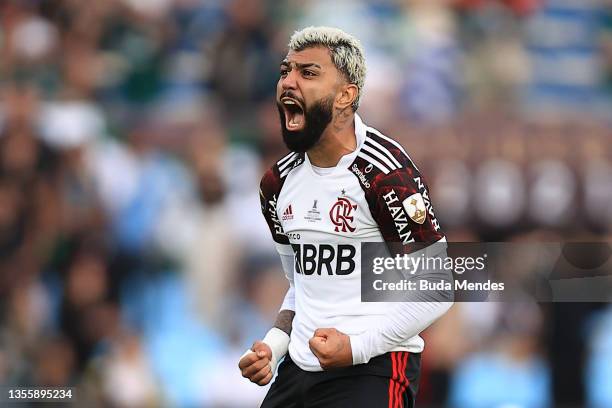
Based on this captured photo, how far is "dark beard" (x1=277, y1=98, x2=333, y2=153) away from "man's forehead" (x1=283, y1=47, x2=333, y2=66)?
0.16 meters

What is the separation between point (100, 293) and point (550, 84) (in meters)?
4.94

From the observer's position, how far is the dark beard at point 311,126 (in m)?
4.74

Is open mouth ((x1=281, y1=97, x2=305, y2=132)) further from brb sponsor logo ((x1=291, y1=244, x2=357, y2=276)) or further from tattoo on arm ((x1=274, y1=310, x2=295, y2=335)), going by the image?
tattoo on arm ((x1=274, y1=310, x2=295, y2=335))

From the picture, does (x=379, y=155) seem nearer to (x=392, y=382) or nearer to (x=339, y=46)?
(x=339, y=46)

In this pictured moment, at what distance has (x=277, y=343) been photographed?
4.95m

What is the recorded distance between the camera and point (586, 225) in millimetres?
9469

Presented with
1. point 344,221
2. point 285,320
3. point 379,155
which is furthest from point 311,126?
point 285,320

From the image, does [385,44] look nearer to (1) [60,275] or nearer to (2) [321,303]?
(1) [60,275]

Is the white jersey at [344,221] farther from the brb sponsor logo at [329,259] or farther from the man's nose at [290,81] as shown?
the man's nose at [290,81]

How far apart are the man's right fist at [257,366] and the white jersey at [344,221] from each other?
0.64ft

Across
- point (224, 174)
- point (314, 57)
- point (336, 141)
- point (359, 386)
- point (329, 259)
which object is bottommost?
point (359, 386)

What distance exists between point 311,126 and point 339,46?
342mm

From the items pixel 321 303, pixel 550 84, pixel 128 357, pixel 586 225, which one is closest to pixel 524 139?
pixel 586 225

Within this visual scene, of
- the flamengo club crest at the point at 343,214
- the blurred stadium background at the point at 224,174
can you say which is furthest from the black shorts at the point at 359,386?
the blurred stadium background at the point at 224,174
